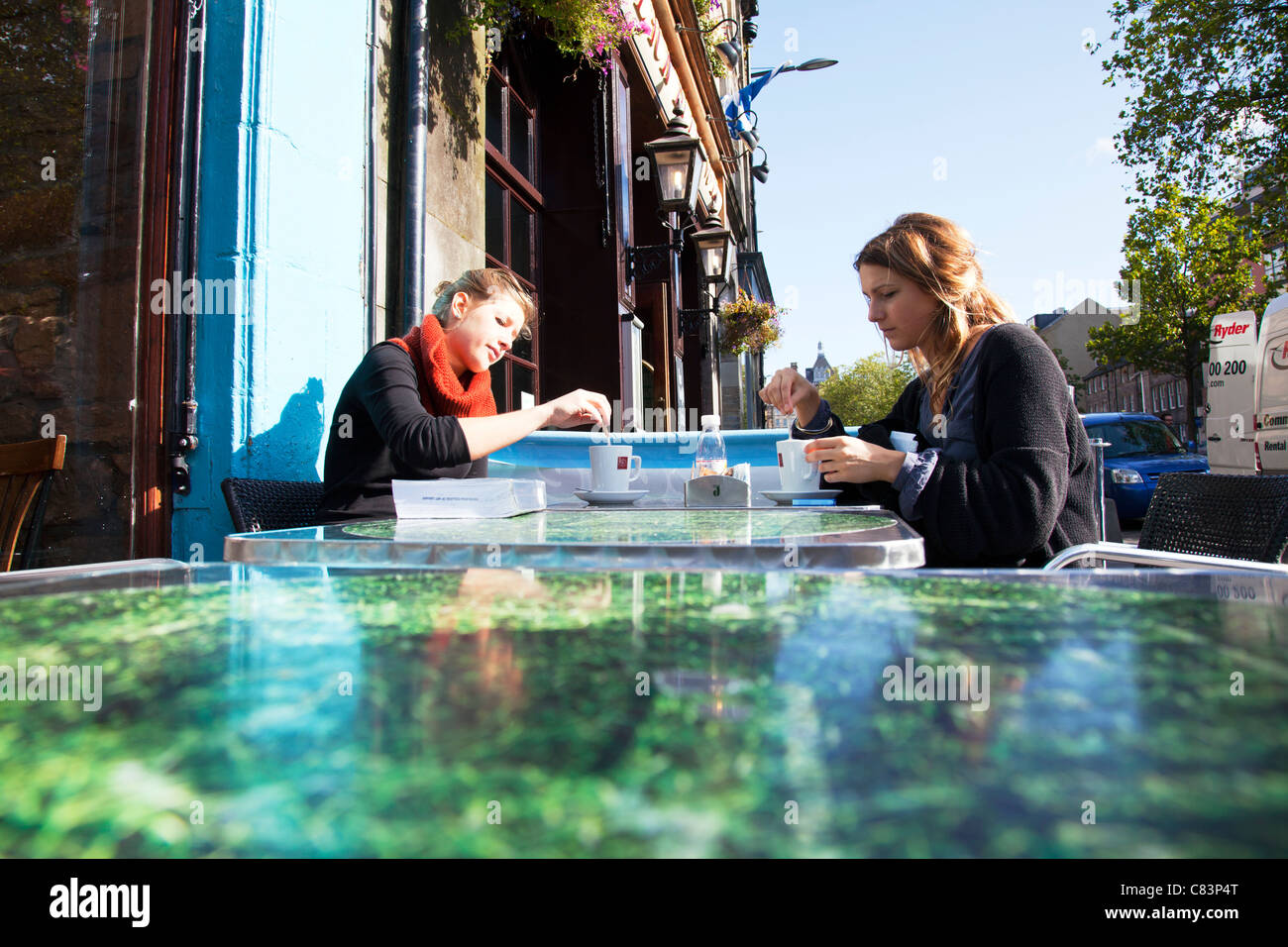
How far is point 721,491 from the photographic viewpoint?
2.08 m

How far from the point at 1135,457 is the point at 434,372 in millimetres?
10380

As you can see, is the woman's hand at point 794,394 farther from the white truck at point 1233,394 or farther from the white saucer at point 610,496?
the white truck at point 1233,394

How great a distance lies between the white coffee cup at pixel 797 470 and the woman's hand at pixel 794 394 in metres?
0.65

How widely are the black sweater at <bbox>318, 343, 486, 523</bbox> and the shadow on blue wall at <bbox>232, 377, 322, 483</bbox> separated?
0.47 m

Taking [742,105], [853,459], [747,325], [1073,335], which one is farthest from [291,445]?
[1073,335]

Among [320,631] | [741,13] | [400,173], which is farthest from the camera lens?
[741,13]

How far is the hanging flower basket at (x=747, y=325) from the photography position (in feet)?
38.5

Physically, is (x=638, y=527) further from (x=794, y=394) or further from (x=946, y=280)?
(x=794, y=394)

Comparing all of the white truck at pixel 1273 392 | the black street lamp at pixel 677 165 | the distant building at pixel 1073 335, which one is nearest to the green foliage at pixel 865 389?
the distant building at pixel 1073 335

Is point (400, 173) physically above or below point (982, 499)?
above

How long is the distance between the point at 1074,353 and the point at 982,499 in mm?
71668
